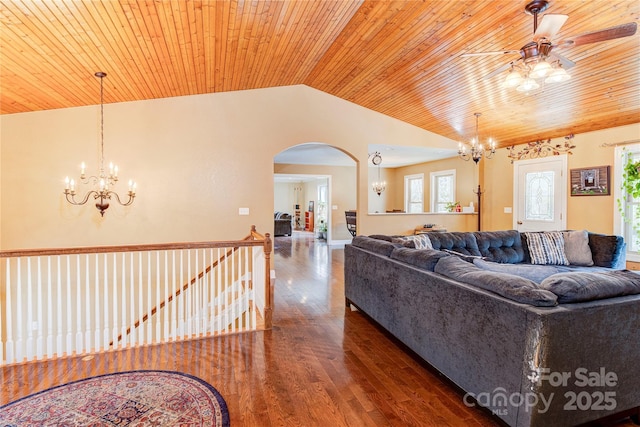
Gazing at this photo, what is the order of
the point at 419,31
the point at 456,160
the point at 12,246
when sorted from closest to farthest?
the point at 419,31
the point at 12,246
the point at 456,160

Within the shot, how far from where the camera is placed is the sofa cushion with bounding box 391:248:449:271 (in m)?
2.56

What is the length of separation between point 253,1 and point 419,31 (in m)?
1.84

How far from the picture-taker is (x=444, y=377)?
240 centimetres

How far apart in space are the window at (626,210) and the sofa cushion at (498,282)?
169 inches

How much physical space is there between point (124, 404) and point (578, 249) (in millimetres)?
5110

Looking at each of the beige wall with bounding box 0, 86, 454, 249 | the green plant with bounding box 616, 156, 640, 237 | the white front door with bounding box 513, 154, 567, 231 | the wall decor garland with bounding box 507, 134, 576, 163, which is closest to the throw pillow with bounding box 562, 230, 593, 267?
the green plant with bounding box 616, 156, 640, 237

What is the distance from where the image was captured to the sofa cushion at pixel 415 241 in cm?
369

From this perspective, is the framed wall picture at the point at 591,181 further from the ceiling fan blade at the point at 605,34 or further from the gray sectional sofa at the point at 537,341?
the gray sectional sofa at the point at 537,341

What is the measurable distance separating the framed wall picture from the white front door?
184 mm

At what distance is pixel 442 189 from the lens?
30.9ft

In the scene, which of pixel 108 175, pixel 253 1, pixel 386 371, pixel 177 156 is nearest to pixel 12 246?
pixel 108 175

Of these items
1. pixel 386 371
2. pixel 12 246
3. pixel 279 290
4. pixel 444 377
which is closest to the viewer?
pixel 444 377

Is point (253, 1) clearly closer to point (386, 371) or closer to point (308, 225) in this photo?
point (386, 371)

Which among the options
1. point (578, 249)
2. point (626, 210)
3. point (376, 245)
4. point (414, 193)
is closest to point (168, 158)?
point (376, 245)
